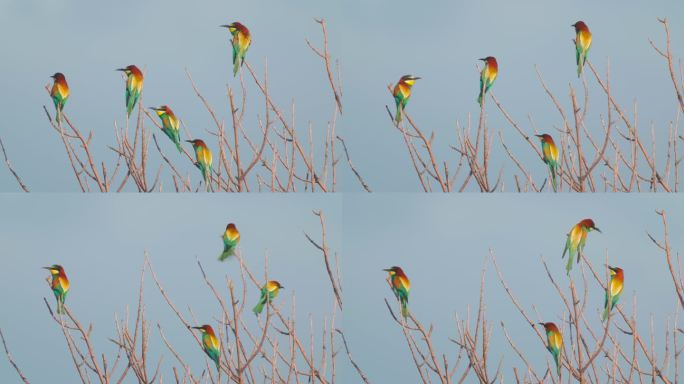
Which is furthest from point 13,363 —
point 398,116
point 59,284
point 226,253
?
point 398,116

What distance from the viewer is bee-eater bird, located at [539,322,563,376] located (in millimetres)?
3152

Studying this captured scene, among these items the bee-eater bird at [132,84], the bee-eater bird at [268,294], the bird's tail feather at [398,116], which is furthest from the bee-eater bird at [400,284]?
the bee-eater bird at [132,84]

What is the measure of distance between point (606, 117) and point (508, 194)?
36cm

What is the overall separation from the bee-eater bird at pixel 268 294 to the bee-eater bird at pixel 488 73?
0.82 meters

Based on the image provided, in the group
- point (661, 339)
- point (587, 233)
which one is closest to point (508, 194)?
point (587, 233)

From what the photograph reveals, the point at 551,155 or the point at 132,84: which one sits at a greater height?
the point at 132,84

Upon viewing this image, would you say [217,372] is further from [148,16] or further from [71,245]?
[148,16]

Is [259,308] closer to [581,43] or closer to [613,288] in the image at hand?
[613,288]

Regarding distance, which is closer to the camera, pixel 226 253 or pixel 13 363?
pixel 13 363

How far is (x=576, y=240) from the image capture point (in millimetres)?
3219

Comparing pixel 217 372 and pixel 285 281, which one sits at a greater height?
pixel 285 281

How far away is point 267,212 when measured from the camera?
325 centimetres

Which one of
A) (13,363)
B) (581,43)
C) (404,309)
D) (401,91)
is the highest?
(581,43)

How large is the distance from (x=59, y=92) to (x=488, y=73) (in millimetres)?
1263
